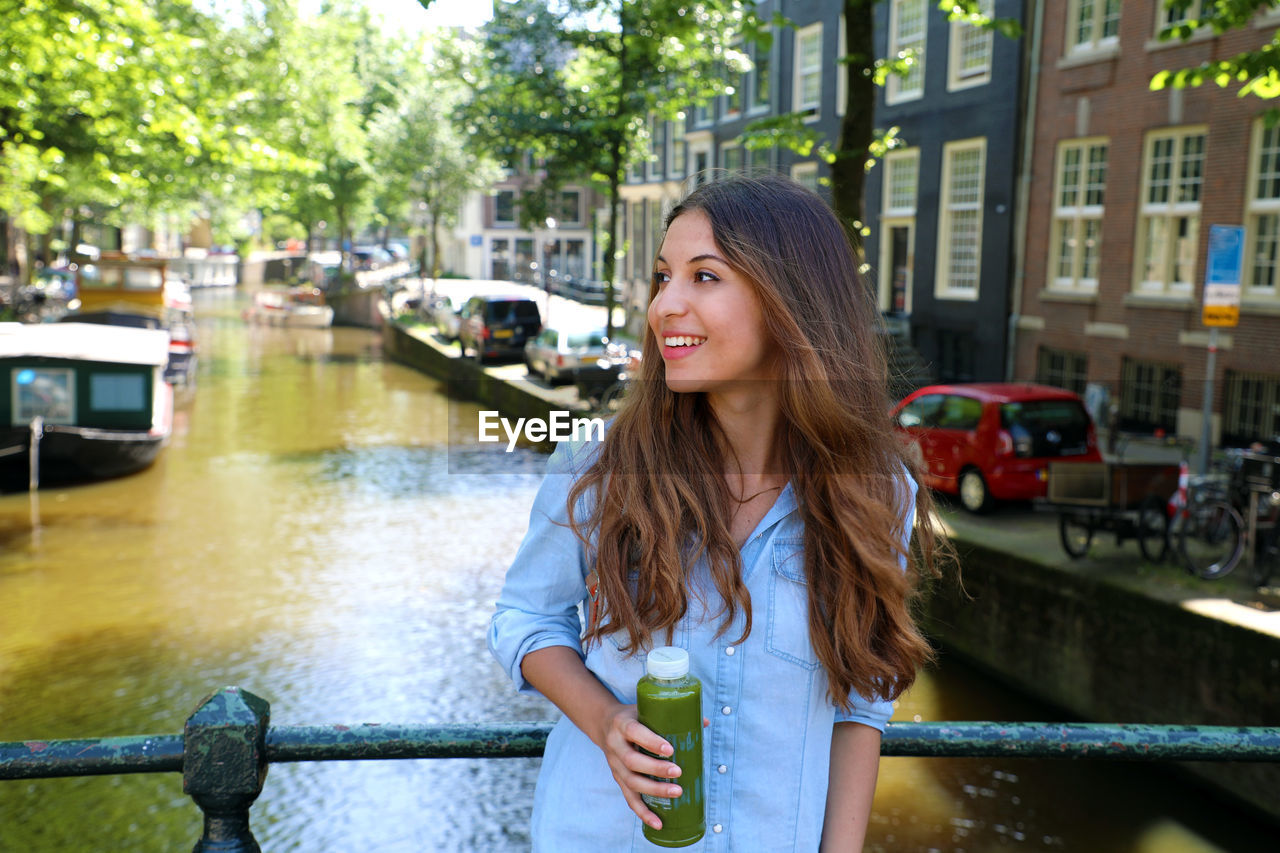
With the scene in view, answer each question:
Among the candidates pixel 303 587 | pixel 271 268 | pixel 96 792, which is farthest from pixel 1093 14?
pixel 271 268

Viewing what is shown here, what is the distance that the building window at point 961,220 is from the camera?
776 inches

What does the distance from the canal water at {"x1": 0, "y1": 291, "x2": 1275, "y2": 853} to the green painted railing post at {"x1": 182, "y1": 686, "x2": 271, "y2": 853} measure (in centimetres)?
498

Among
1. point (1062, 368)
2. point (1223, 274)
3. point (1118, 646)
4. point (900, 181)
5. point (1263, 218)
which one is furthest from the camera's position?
point (900, 181)

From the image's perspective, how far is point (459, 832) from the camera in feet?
25.2

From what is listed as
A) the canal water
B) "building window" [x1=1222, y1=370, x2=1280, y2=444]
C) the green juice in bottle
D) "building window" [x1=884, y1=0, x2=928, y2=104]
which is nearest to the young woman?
the green juice in bottle

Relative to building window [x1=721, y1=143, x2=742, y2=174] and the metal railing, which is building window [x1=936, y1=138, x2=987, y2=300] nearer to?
building window [x1=721, y1=143, x2=742, y2=174]

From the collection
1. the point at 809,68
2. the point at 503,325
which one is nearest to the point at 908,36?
the point at 809,68

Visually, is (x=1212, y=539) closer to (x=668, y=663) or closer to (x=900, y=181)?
(x=668, y=663)

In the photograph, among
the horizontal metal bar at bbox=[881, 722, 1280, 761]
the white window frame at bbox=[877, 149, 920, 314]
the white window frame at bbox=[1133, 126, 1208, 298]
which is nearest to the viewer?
the horizontal metal bar at bbox=[881, 722, 1280, 761]

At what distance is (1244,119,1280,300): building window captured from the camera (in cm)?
1399

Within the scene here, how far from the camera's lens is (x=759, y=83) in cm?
2827

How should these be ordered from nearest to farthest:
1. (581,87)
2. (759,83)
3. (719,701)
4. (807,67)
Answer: (719,701) < (581,87) < (807,67) < (759,83)

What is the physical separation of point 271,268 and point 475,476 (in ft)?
178

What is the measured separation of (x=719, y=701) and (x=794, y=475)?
347 millimetres
